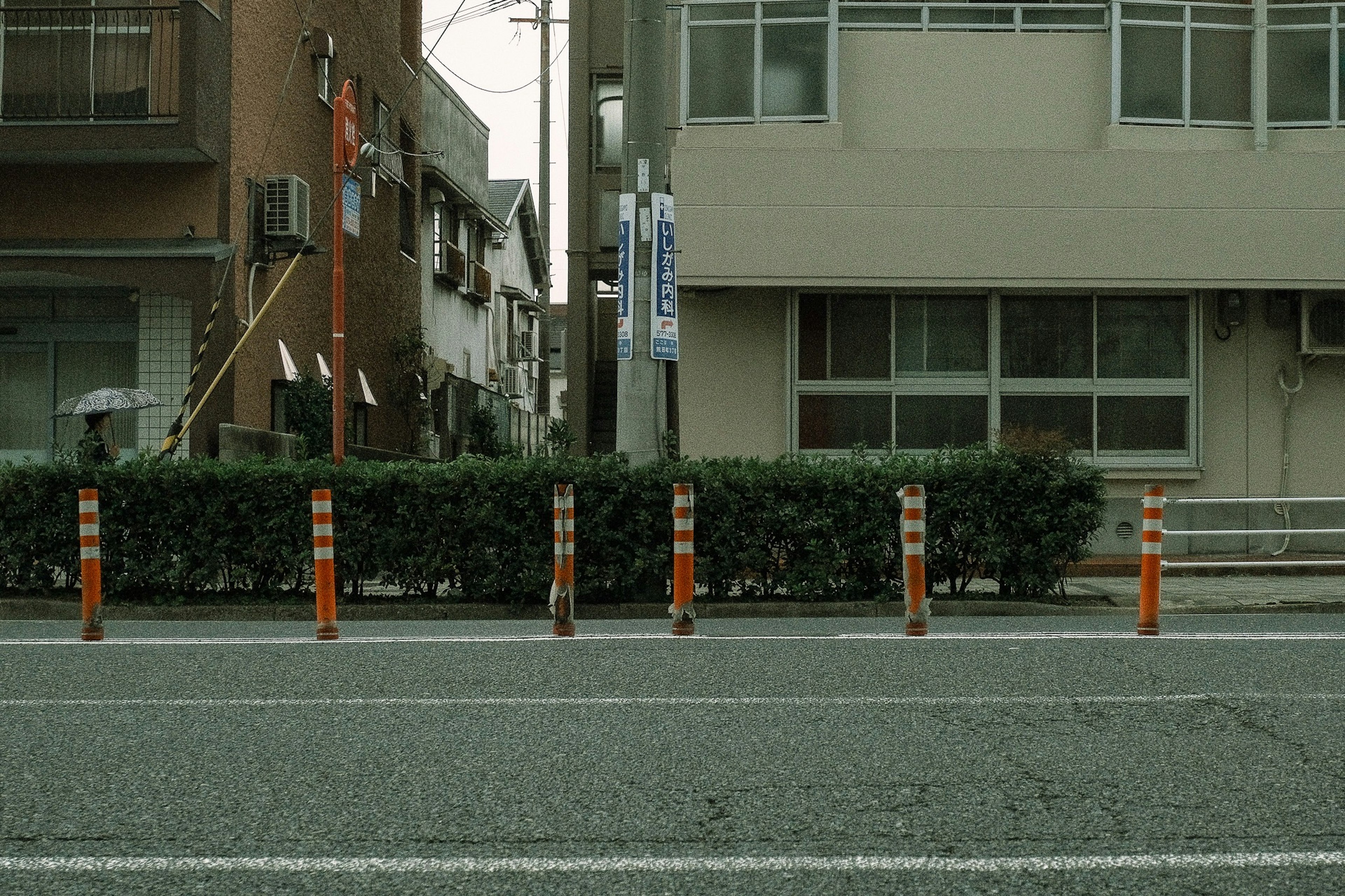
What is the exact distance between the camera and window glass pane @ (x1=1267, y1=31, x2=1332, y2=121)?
17.9m

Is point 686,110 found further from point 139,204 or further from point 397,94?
point 397,94

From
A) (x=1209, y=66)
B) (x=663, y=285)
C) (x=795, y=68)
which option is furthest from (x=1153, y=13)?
(x=663, y=285)

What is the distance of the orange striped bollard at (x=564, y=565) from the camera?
10.5 m

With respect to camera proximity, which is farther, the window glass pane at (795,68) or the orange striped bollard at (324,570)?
the window glass pane at (795,68)

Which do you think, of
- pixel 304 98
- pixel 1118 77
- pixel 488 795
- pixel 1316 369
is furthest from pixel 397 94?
pixel 488 795

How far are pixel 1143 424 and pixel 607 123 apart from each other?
11497 millimetres

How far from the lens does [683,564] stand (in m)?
10.5

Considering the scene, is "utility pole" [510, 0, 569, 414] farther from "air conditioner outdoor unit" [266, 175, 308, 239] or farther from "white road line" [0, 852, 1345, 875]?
"white road line" [0, 852, 1345, 875]

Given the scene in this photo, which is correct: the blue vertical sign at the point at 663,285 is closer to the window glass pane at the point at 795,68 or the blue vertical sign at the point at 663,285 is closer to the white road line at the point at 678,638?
the white road line at the point at 678,638

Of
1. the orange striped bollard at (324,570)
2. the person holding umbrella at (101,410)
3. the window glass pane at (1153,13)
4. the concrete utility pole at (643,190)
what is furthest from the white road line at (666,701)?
the window glass pane at (1153,13)

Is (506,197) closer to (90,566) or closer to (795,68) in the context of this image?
(795,68)

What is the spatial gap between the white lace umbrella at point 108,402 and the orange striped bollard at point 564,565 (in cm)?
700

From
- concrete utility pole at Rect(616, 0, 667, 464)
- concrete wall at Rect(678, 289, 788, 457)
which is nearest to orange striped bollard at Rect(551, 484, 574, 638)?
concrete utility pole at Rect(616, 0, 667, 464)

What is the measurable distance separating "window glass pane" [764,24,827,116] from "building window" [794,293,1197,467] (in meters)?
2.23
